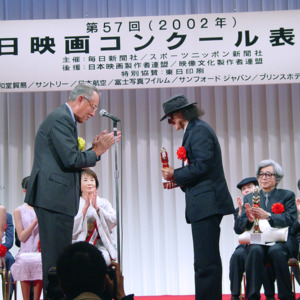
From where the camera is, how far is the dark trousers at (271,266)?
3.97 m

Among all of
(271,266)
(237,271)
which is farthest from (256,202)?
(237,271)

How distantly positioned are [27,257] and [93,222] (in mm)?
571

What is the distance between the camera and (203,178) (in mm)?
3123

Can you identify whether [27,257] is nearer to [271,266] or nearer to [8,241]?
[8,241]

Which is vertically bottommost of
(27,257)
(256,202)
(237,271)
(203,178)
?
(237,271)

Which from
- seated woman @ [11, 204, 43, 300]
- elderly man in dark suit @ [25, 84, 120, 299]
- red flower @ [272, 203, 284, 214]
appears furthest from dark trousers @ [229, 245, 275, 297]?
elderly man in dark suit @ [25, 84, 120, 299]

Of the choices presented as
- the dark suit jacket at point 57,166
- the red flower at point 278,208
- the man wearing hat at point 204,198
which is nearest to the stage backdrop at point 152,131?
the red flower at point 278,208

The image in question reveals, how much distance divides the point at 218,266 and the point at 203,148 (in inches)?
25.0

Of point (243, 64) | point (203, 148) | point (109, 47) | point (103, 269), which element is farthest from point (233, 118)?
point (103, 269)

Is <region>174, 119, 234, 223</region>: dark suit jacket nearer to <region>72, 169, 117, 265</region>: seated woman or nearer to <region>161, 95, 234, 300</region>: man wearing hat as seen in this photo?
<region>161, 95, 234, 300</region>: man wearing hat

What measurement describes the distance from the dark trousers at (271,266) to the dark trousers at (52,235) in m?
1.68

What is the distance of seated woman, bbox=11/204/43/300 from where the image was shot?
4.32 metres

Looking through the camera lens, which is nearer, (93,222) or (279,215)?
(279,215)

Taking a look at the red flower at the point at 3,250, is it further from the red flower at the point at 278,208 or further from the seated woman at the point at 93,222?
the red flower at the point at 278,208
